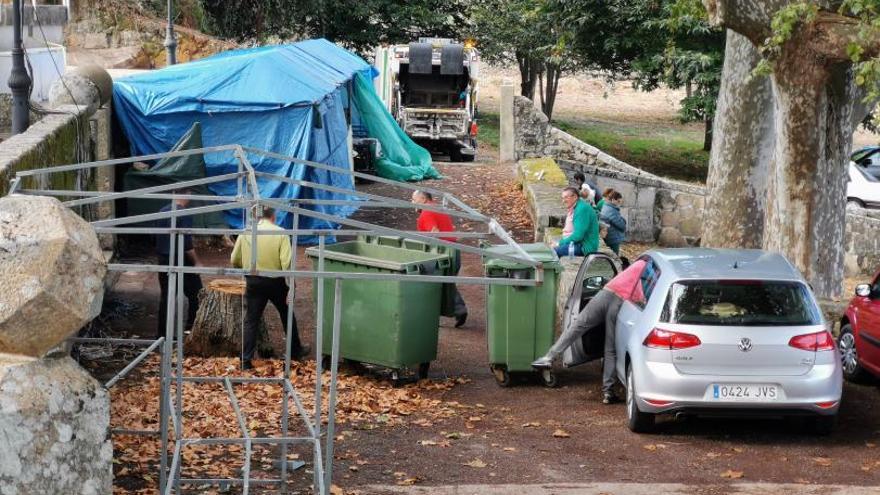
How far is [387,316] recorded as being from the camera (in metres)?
12.3

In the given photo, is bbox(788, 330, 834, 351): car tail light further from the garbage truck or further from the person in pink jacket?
the garbage truck

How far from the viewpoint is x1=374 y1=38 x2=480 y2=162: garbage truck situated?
106 feet

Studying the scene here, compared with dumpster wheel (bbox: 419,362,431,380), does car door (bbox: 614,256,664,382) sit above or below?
above

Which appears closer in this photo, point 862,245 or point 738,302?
point 738,302

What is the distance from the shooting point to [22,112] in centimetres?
1424

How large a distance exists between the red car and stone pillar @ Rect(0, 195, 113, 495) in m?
9.28

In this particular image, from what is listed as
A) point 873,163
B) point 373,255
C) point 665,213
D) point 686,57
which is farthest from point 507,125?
point 373,255

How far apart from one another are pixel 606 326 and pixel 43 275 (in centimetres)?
784

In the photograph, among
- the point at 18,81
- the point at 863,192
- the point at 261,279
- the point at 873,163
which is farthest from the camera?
the point at 873,163

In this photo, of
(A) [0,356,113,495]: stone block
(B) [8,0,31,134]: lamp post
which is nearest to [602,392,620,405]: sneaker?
(B) [8,0,31,134]: lamp post

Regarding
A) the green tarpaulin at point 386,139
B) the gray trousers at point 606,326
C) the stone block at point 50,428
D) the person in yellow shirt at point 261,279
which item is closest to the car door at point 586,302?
the gray trousers at point 606,326

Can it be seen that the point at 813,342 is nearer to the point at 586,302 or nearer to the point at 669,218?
the point at 586,302

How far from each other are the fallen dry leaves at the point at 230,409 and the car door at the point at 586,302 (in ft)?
4.01

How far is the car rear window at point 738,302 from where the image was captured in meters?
10.5
